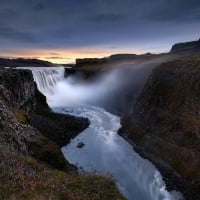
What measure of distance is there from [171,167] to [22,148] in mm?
20656

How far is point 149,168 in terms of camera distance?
144 ft

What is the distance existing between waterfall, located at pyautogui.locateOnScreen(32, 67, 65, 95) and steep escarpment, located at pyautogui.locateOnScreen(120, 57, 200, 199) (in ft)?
160

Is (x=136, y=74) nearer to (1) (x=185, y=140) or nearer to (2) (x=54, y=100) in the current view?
(2) (x=54, y=100)

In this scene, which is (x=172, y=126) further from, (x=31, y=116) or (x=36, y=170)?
(x=36, y=170)

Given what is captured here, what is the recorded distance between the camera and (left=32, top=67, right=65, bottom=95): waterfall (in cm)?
10729

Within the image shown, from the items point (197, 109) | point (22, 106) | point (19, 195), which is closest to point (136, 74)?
point (22, 106)

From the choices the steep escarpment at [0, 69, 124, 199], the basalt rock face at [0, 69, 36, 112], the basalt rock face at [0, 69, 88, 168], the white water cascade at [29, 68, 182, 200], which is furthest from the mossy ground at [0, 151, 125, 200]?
the basalt rock face at [0, 69, 36, 112]

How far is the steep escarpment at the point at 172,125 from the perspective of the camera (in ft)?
131

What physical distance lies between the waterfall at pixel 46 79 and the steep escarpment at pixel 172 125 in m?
48.6

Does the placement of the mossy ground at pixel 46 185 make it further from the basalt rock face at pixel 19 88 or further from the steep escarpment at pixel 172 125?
the basalt rock face at pixel 19 88

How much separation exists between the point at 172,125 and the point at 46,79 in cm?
7523

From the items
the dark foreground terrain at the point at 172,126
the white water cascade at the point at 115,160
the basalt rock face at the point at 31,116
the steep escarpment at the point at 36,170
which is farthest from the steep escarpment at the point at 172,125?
the steep escarpment at the point at 36,170

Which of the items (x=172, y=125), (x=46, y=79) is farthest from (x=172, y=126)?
(x=46, y=79)

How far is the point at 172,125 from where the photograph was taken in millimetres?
48562
